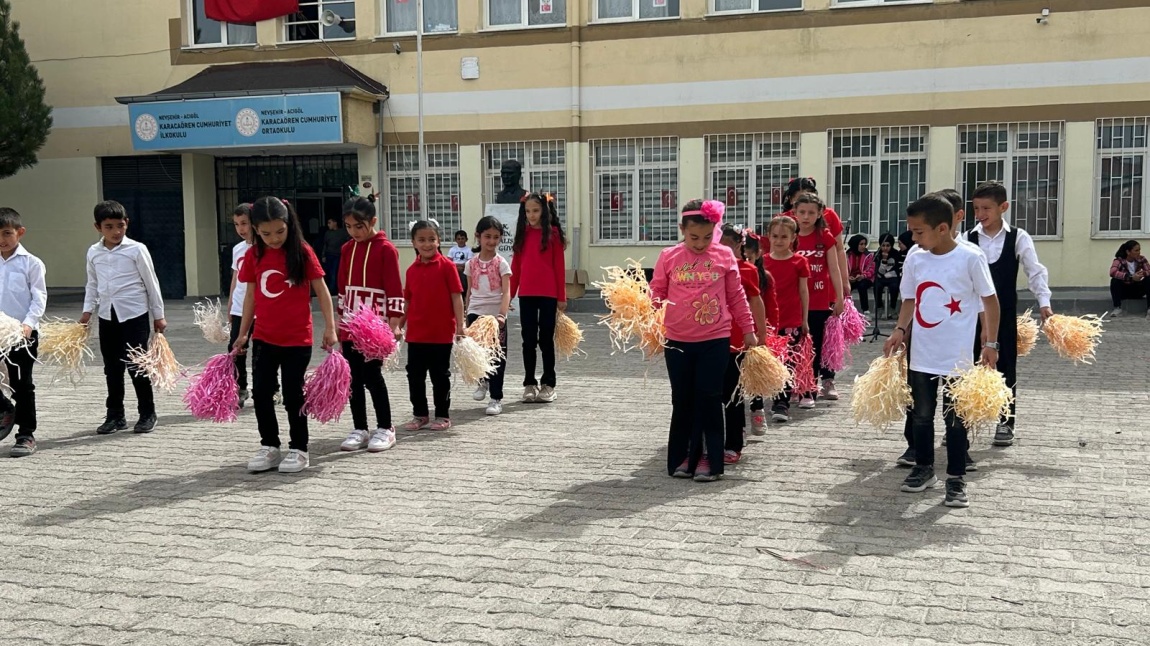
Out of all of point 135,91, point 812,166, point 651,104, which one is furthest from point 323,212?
point 812,166

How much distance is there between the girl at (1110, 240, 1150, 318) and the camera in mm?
16922

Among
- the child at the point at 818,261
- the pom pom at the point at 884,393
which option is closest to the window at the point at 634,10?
the child at the point at 818,261

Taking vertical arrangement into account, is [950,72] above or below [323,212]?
above

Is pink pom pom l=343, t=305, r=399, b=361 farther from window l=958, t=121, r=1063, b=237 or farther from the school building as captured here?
window l=958, t=121, r=1063, b=237

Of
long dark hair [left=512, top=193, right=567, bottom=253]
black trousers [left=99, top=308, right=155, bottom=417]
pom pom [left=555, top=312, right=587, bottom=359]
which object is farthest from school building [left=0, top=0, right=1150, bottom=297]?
black trousers [left=99, top=308, right=155, bottom=417]

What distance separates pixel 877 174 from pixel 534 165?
22.0 feet

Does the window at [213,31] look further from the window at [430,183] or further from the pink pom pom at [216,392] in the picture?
the pink pom pom at [216,392]

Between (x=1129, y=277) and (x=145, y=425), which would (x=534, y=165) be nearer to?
(x=1129, y=277)

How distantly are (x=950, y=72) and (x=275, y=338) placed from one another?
1576 cm

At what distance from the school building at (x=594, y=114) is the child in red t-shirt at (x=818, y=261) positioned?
38.3 feet

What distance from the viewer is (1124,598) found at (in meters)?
4.18

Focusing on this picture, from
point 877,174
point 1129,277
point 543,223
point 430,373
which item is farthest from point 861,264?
point 430,373

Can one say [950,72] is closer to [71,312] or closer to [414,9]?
[414,9]

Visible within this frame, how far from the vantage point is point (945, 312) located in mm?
5750
